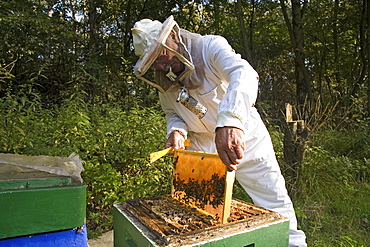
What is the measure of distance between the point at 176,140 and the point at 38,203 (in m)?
1.06

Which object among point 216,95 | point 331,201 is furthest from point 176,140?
point 331,201

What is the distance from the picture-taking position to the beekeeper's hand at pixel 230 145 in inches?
47.4

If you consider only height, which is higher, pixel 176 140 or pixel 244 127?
pixel 244 127

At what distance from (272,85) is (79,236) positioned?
28.8 ft

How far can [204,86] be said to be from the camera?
1896mm

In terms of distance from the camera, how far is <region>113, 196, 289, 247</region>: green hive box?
103 centimetres

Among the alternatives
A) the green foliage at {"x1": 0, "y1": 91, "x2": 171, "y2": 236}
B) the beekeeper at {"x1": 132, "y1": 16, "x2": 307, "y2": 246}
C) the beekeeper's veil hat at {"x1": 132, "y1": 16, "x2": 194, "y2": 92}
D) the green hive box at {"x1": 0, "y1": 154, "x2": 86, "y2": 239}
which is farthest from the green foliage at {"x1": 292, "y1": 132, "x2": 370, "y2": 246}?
the green hive box at {"x1": 0, "y1": 154, "x2": 86, "y2": 239}

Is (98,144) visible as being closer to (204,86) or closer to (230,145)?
(204,86)

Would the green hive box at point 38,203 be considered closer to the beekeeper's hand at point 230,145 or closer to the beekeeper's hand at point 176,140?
the beekeeper's hand at point 230,145

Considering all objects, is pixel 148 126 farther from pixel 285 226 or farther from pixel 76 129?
pixel 285 226

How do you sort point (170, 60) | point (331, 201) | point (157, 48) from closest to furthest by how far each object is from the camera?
point (157, 48) < point (170, 60) < point (331, 201)

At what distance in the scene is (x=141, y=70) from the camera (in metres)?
1.78

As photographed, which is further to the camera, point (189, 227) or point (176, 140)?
point (176, 140)

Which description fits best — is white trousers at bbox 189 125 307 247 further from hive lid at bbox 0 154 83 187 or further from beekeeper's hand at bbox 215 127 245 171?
hive lid at bbox 0 154 83 187
